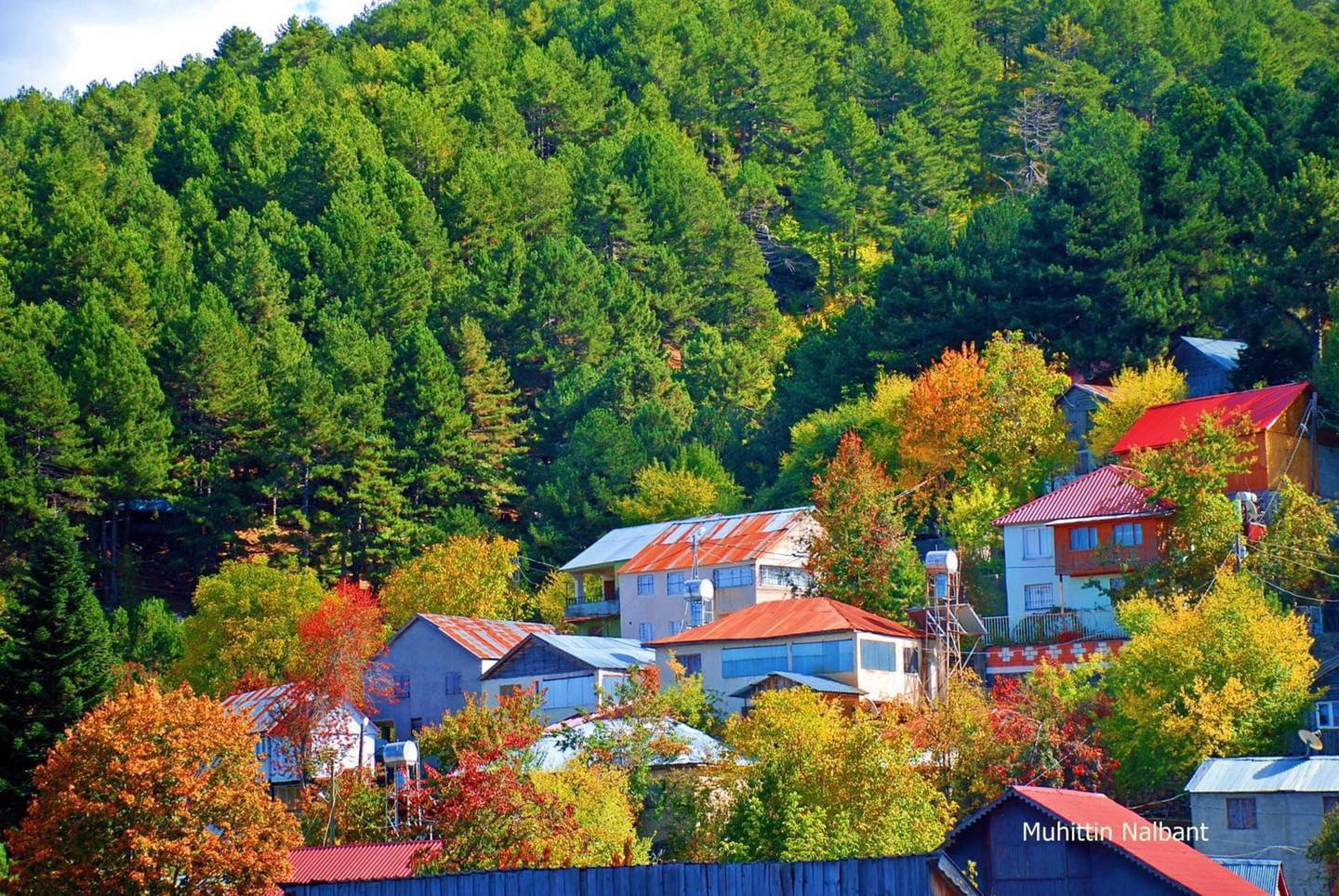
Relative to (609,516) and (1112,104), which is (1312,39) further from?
(609,516)

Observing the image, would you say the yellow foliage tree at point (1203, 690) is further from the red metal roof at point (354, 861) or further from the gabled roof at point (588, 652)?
the red metal roof at point (354, 861)

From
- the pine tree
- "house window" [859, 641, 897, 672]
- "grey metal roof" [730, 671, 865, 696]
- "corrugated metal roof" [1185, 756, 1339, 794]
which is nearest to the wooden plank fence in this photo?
"corrugated metal roof" [1185, 756, 1339, 794]

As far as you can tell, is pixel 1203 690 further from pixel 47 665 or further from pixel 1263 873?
pixel 47 665

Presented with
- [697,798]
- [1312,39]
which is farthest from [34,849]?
[1312,39]

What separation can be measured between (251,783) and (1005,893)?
1577 centimetres

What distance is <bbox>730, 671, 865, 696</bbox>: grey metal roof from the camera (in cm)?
5572

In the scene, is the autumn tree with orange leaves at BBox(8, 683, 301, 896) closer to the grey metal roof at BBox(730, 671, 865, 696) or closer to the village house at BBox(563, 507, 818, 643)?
the grey metal roof at BBox(730, 671, 865, 696)

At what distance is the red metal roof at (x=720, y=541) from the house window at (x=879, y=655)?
1213 cm

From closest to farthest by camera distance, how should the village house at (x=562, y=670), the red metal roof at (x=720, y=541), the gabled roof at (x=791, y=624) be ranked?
the gabled roof at (x=791, y=624), the village house at (x=562, y=670), the red metal roof at (x=720, y=541)

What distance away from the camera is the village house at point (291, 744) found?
5728cm

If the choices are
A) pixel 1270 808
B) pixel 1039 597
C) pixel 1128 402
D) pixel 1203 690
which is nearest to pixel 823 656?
pixel 1039 597

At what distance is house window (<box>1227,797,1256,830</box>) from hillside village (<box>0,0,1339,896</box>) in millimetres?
102

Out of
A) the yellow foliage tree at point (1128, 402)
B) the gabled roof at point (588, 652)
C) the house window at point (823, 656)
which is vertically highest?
the yellow foliage tree at point (1128, 402)

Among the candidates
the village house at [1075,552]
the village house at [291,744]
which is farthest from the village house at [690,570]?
the village house at [291,744]
